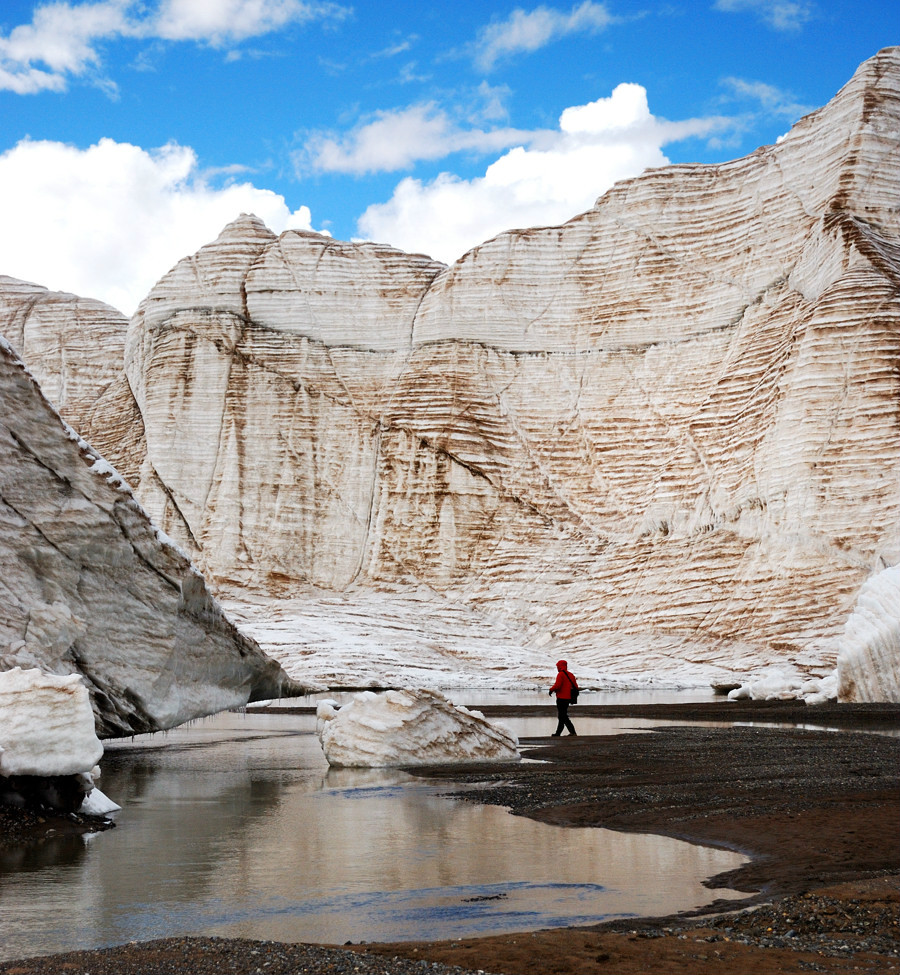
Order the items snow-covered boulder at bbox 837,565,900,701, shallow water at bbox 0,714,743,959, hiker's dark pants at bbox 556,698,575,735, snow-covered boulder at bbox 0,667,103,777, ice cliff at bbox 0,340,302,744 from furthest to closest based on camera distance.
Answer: snow-covered boulder at bbox 837,565,900,701, hiker's dark pants at bbox 556,698,575,735, ice cliff at bbox 0,340,302,744, snow-covered boulder at bbox 0,667,103,777, shallow water at bbox 0,714,743,959

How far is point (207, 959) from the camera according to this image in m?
3.67

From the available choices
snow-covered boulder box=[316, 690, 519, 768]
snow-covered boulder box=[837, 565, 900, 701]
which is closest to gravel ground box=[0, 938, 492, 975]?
snow-covered boulder box=[316, 690, 519, 768]

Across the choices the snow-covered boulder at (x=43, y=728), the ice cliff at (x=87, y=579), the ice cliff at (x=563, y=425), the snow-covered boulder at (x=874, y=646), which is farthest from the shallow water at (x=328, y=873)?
the ice cliff at (x=563, y=425)

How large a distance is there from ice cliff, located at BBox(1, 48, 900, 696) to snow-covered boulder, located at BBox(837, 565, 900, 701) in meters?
10.0

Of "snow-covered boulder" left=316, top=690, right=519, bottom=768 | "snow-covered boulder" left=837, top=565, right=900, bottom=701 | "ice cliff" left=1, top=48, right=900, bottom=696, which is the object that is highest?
"ice cliff" left=1, top=48, right=900, bottom=696

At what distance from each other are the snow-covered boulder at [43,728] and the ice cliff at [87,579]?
289 centimetres

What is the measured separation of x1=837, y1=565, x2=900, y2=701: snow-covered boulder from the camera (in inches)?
681

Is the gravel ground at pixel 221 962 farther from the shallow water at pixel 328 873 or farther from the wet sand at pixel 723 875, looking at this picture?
the shallow water at pixel 328 873

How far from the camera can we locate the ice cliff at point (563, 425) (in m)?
32.2

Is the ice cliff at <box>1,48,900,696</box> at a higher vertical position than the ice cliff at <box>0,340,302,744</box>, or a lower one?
higher

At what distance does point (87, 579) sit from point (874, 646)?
40.6 feet

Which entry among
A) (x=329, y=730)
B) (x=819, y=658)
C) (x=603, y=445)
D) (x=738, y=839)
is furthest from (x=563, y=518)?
(x=738, y=839)

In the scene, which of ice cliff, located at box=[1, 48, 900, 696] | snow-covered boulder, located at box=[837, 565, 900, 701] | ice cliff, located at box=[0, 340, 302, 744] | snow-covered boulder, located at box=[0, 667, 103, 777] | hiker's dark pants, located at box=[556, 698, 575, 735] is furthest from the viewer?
ice cliff, located at box=[1, 48, 900, 696]

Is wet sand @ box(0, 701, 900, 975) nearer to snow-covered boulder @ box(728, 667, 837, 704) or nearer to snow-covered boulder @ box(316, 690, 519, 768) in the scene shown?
snow-covered boulder @ box(316, 690, 519, 768)
